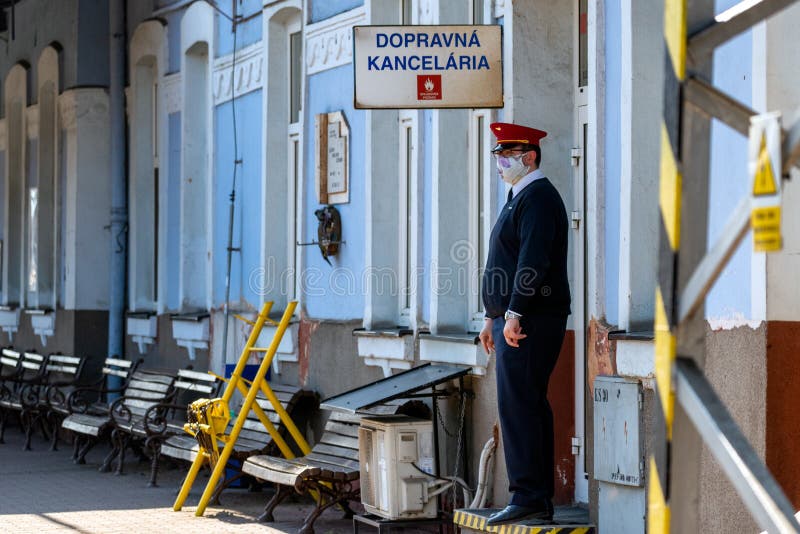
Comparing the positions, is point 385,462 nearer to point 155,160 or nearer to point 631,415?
point 631,415

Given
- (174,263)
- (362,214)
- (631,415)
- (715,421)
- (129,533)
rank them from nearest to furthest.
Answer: (715,421), (631,415), (129,533), (362,214), (174,263)

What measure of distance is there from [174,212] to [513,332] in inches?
316

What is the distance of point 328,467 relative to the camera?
9094 millimetres

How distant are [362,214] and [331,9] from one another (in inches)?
62.3

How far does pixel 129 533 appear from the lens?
9.27 metres

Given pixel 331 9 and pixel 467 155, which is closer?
pixel 467 155

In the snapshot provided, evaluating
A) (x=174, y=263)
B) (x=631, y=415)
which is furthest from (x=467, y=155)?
(x=174, y=263)

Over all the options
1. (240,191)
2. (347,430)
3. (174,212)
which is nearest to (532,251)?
(347,430)

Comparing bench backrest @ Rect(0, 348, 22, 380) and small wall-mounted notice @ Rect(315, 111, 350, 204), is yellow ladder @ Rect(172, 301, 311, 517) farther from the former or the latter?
bench backrest @ Rect(0, 348, 22, 380)

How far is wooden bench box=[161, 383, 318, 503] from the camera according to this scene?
33.7ft

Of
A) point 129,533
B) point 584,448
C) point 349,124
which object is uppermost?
point 349,124

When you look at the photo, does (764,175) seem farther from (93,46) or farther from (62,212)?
(62,212)

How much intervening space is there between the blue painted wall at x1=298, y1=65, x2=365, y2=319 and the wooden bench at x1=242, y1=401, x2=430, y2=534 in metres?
1.18

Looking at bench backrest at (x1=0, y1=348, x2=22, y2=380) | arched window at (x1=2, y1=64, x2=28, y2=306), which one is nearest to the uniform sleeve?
bench backrest at (x1=0, y1=348, x2=22, y2=380)
